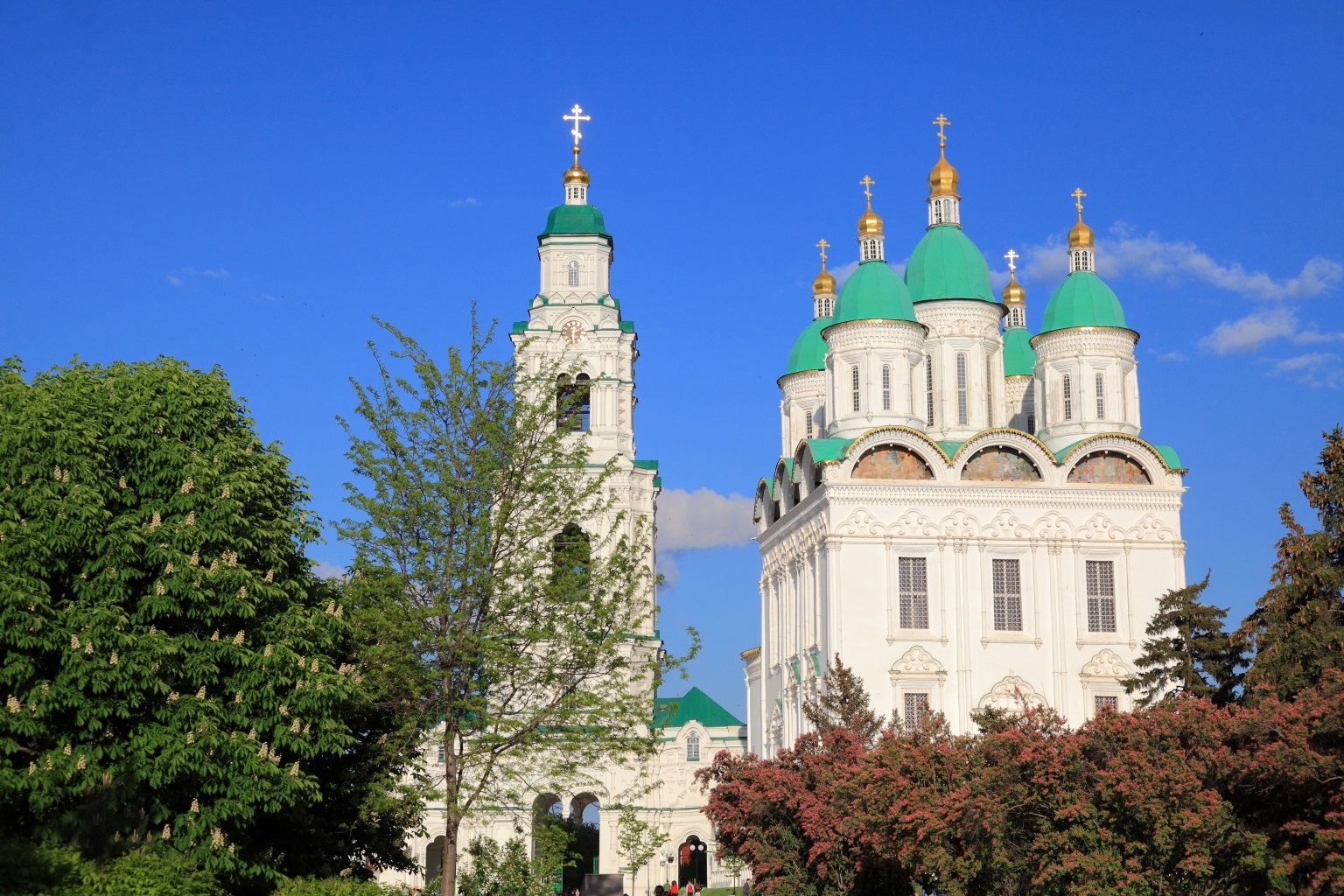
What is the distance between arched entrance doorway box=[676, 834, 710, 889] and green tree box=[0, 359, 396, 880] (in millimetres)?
36332

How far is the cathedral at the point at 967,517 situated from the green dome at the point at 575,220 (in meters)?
10.8

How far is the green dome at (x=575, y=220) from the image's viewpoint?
185ft

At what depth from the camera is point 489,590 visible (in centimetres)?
2528

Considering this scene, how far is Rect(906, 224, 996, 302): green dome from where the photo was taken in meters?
50.2

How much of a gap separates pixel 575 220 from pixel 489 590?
32.8m

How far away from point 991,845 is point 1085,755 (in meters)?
2.17

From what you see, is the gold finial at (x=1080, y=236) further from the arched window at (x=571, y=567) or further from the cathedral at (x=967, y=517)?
the arched window at (x=571, y=567)

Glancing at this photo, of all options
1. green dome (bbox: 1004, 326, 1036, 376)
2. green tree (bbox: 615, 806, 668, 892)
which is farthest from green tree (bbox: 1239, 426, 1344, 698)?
green dome (bbox: 1004, 326, 1036, 376)

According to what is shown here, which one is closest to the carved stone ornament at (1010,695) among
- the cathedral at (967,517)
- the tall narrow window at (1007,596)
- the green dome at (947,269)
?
the cathedral at (967,517)

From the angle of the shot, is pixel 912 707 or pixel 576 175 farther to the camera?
pixel 576 175

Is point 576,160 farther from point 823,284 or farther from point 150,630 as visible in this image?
point 150,630

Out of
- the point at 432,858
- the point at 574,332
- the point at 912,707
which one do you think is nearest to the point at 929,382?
the point at 912,707

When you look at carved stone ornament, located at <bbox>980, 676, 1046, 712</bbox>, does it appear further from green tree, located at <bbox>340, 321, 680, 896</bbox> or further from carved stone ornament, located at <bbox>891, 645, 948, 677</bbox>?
green tree, located at <bbox>340, 321, 680, 896</bbox>

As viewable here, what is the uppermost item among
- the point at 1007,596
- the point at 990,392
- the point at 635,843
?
the point at 990,392
